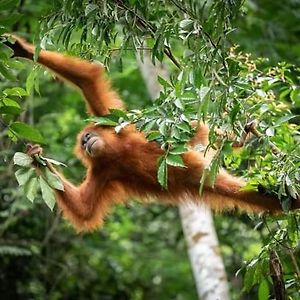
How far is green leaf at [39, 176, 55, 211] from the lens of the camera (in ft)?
7.56

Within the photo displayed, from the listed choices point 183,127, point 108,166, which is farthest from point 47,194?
point 108,166

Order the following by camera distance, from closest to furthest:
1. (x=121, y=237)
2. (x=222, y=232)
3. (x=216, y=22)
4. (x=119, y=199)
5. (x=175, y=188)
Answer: (x=216, y=22), (x=175, y=188), (x=119, y=199), (x=222, y=232), (x=121, y=237)

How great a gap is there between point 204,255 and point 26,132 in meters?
2.26

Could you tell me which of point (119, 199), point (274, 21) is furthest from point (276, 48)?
point (119, 199)

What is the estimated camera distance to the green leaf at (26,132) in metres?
2.43

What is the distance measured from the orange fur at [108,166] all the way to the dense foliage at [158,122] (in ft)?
0.68

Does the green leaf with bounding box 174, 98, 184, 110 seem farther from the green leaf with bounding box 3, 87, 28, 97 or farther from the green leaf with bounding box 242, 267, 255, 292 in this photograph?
the green leaf with bounding box 242, 267, 255, 292

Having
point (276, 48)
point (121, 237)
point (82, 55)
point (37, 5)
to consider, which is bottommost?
point (82, 55)

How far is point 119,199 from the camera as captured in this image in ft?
12.8

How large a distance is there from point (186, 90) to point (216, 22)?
0.97 ft

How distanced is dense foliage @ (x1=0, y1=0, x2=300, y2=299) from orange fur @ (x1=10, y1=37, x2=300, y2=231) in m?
0.21

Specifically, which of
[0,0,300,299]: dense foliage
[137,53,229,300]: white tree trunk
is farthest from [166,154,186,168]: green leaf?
[137,53,229,300]: white tree trunk

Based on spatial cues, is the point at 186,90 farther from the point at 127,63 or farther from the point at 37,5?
the point at 37,5

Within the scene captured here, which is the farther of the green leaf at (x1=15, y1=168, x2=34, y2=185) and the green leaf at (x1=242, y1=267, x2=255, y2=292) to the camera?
the green leaf at (x1=242, y1=267, x2=255, y2=292)
